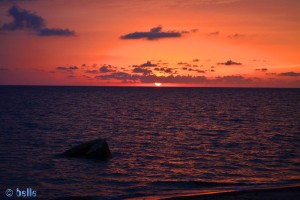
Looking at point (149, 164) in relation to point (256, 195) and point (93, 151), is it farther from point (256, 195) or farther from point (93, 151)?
point (256, 195)

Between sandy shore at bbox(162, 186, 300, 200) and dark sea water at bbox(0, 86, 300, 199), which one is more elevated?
sandy shore at bbox(162, 186, 300, 200)

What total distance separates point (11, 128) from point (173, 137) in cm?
2380

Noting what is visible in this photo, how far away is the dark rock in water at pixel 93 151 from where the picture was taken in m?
31.2

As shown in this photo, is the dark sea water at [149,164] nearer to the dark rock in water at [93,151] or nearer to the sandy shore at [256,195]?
the dark rock in water at [93,151]

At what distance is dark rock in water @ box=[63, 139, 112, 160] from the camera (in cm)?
3119

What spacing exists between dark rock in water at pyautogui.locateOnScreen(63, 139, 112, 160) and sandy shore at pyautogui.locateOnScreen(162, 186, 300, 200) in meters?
13.4

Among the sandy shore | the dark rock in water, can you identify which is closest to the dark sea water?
the dark rock in water

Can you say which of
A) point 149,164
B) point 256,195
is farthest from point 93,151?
point 256,195

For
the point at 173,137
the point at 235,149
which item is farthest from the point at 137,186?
the point at 173,137

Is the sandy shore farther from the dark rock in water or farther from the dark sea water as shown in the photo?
the dark rock in water

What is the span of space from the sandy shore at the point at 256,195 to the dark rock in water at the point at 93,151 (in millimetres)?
13399

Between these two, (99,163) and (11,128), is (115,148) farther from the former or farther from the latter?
(11,128)

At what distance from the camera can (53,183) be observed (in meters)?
23.5

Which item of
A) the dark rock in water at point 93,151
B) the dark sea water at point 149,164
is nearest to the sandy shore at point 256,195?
the dark sea water at point 149,164
